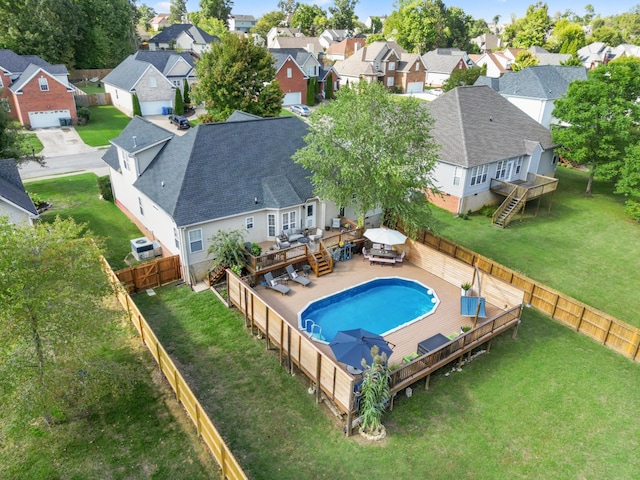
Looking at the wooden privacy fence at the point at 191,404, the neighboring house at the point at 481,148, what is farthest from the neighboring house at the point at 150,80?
the wooden privacy fence at the point at 191,404

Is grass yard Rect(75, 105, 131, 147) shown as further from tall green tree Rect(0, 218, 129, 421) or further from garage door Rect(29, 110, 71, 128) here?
tall green tree Rect(0, 218, 129, 421)

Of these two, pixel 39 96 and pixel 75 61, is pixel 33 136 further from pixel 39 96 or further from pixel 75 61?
pixel 75 61

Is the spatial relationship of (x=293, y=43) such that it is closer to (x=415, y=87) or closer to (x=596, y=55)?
(x=415, y=87)

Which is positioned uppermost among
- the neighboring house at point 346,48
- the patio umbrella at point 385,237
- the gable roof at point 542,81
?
the neighboring house at point 346,48

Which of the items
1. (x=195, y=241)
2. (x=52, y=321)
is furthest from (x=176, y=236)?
(x=52, y=321)

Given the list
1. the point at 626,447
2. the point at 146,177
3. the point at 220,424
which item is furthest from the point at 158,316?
the point at 626,447

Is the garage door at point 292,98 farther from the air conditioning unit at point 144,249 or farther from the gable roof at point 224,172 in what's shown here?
the air conditioning unit at point 144,249
